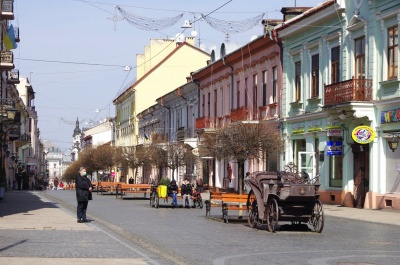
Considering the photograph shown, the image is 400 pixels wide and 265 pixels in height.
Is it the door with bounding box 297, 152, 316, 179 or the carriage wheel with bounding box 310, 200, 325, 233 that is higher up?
the door with bounding box 297, 152, 316, 179

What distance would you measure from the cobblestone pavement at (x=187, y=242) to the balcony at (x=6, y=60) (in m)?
11.4

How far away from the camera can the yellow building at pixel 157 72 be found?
7894 cm

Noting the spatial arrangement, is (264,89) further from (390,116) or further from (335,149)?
(390,116)

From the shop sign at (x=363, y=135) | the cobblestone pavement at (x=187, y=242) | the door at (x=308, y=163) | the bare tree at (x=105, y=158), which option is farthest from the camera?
the bare tree at (x=105, y=158)

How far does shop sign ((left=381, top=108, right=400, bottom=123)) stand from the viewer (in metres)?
Answer: 29.7

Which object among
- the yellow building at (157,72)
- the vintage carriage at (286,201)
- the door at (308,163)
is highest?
the yellow building at (157,72)

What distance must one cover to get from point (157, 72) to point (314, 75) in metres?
46.9

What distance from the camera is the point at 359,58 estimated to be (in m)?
32.8

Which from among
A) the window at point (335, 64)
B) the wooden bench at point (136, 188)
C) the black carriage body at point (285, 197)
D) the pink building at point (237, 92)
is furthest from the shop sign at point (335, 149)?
the black carriage body at point (285, 197)


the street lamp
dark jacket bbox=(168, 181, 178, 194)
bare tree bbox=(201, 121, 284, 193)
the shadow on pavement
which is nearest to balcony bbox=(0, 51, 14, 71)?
the shadow on pavement

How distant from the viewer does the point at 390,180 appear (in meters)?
30.8

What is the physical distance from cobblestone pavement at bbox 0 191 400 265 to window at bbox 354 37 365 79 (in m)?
8.19

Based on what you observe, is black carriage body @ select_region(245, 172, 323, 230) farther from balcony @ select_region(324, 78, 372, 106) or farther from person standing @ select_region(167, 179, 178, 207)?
person standing @ select_region(167, 179, 178, 207)

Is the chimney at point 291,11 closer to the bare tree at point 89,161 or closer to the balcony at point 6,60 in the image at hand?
the balcony at point 6,60
